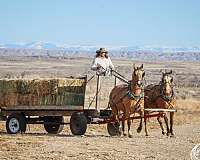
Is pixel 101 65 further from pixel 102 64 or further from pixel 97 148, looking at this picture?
pixel 97 148

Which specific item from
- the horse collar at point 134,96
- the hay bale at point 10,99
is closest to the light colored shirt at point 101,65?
the horse collar at point 134,96

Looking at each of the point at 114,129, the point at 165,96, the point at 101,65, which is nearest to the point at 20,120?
the point at 114,129

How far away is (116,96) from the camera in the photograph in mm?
21266

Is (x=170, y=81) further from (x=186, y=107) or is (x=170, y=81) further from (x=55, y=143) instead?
(x=186, y=107)

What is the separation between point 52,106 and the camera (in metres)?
22.3

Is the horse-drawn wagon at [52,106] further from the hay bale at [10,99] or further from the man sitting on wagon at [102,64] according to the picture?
the man sitting on wagon at [102,64]

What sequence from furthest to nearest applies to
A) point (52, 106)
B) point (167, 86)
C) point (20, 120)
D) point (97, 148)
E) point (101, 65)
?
point (20, 120), point (52, 106), point (101, 65), point (167, 86), point (97, 148)

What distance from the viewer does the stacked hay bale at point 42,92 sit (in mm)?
22047

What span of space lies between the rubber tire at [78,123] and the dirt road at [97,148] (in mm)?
1620

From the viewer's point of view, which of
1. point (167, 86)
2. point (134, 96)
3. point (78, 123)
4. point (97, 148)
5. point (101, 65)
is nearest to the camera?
point (97, 148)

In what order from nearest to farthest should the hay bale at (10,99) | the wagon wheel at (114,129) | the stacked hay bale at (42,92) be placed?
the stacked hay bale at (42,92) → the wagon wheel at (114,129) → the hay bale at (10,99)

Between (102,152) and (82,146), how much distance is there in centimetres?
156

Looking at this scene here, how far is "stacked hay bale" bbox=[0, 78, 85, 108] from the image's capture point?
22.0 meters

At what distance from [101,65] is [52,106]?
97.2 inches
